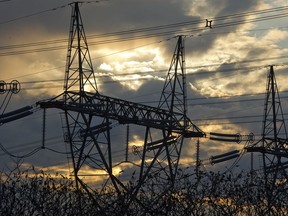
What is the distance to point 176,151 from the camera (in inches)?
2163

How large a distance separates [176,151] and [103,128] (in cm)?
771

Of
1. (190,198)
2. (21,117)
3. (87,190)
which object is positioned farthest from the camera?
(87,190)

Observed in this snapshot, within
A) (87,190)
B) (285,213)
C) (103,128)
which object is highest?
(103,128)

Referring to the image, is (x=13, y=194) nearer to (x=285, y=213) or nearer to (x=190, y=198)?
(x=190, y=198)

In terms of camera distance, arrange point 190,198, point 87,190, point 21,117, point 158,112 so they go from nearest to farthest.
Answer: point 21,117 < point 190,198 < point 87,190 < point 158,112

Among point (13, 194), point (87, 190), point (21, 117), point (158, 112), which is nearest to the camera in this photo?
point (13, 194)

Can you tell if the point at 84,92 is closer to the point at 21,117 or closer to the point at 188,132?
the point at 21,117

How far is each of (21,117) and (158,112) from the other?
12967mm

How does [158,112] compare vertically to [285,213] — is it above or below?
above

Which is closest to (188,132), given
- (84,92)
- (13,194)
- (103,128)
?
(103,128)

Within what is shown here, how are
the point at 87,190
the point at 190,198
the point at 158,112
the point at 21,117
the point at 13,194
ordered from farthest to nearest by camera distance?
the point at 158,112
the point at 87,190
the point at 190,198
the point at 21,117
the point at 13,194

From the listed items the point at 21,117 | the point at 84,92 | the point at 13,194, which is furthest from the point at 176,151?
the point at 13,194

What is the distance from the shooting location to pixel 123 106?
48125 mm

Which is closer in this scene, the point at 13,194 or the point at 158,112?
the point at 13,194
